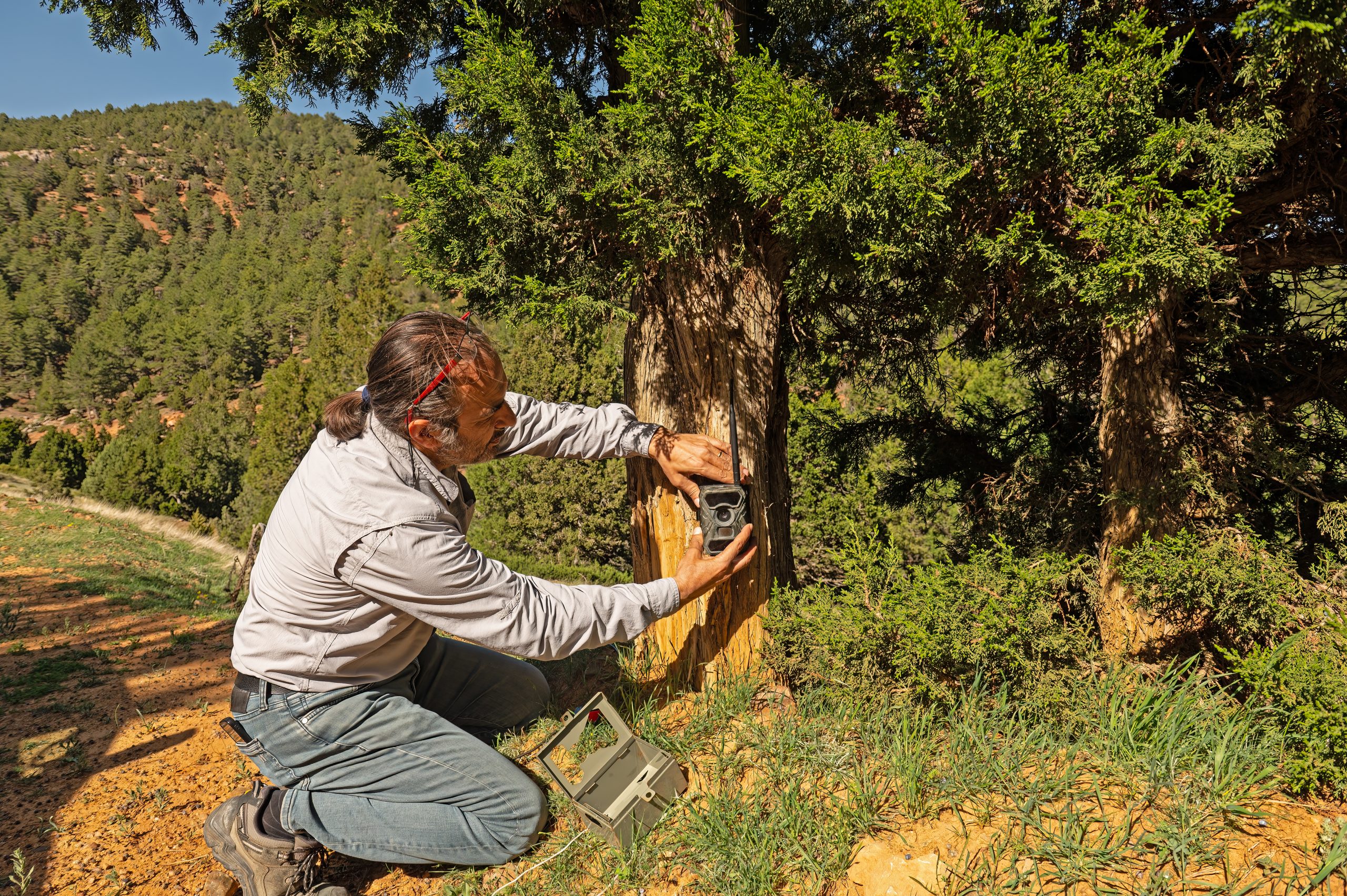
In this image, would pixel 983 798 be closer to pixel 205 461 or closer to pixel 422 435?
pixel 422 435

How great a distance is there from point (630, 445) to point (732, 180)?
120 centimetres

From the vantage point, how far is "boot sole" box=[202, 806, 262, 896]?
2424 millimetres

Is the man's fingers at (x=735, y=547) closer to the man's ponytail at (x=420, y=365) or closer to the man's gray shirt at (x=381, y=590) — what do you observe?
the man's gray shirt at (x=381, y=590)

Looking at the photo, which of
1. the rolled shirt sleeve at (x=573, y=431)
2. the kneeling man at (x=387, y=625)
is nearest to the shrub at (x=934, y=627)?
the kneeling man at (x=387, y=625)

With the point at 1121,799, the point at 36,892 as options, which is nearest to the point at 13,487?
the point at 36,892

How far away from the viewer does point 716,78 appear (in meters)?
2.74

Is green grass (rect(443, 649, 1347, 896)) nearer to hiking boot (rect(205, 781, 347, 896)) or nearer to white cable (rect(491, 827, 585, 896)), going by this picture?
white cable (rect(491, 827, 585, 896))

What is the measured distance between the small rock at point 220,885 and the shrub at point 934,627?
223 centimetres

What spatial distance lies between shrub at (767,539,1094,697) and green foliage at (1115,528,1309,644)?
27cm

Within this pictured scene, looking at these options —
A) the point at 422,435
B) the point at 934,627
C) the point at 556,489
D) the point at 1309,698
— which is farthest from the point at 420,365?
the point at 556,489

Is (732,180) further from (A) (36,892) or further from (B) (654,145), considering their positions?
(A) (36,892)

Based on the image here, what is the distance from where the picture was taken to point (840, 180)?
8.14 ft

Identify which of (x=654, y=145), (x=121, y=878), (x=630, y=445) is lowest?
(x=121, y=878)

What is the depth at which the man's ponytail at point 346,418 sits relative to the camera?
8.59ft
